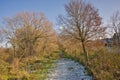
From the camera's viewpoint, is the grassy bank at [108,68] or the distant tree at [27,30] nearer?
the grassy bank at [108,68]

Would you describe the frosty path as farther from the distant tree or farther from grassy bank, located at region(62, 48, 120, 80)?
the distant tree

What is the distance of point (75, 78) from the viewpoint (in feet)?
54.0

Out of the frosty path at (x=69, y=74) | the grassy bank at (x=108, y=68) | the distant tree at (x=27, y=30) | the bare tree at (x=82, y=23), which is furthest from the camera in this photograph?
the distant tree at (x=27, y=30)

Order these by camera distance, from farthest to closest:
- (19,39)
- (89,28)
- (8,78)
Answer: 1. (19,39)
2. (89,28)
3. (8,78)

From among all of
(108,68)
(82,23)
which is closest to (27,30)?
(82,23)

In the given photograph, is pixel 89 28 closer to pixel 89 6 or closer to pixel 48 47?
pixel 89 6

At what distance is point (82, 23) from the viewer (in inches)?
997

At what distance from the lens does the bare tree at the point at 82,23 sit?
24609 mm

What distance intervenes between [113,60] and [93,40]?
9354 mm

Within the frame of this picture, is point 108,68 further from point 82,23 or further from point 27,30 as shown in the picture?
point 27,30

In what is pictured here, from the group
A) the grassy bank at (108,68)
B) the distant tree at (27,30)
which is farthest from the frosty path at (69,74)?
the distant tree at (27,30)

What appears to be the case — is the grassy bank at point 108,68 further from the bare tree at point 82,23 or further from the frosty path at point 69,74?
the bare tree at point 82,23

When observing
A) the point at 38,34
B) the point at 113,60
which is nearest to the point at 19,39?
the point at 38,34

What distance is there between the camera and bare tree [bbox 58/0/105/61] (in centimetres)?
2461
